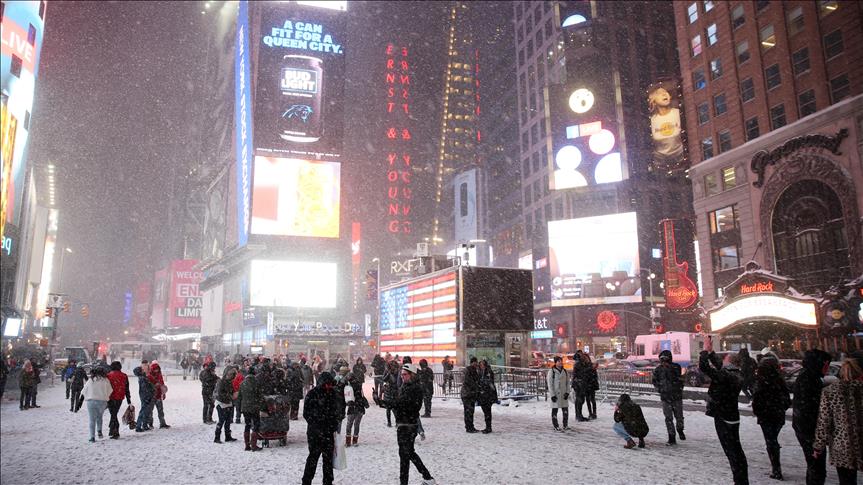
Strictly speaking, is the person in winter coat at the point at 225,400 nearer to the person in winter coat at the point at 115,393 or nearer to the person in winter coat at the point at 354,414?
the person in winter coat at the point at 115,393

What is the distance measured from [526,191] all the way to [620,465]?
77.3 metres

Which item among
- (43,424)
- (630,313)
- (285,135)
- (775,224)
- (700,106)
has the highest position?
(285,135)

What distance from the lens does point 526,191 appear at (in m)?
85.8

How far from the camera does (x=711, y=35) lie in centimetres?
4666

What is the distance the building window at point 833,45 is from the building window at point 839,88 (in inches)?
66.1

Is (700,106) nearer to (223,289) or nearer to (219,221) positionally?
(223,289)

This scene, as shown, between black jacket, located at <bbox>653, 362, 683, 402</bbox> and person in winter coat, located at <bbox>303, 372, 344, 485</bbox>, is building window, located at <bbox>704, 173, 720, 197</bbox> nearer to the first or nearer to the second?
black jacket, located at <bbox>653, 362, 683, 402</bbox>

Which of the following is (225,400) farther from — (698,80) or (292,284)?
(292,284)

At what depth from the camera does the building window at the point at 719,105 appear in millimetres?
45094

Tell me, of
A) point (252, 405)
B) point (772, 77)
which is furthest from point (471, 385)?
point (772, 77)

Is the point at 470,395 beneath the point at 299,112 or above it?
beneath

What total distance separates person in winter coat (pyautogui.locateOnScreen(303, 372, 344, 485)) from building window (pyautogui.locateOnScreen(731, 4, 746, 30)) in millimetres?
47824

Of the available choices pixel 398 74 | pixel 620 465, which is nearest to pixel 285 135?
pixel 398 74

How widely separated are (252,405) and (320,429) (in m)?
4.78
